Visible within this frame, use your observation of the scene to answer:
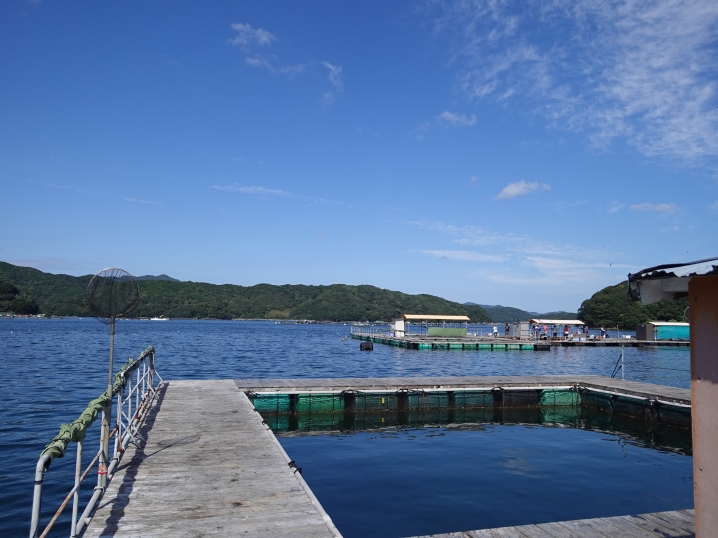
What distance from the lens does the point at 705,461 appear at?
15.2 ft

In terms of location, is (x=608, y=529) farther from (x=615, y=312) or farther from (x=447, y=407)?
(x=615, y=312)

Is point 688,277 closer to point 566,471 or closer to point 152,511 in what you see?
point 152,511

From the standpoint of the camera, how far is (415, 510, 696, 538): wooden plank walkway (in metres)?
6.47

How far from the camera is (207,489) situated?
7.47m

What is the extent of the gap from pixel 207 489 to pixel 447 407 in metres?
14.2

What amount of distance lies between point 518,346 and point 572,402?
36.0 metres

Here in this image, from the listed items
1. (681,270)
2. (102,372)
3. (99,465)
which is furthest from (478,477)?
(102,372)

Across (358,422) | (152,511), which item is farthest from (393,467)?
(152,511)

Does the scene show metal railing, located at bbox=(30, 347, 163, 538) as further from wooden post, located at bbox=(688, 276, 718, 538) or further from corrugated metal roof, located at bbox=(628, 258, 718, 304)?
wooden post, located at bbox=(688, 276, 718, 538)

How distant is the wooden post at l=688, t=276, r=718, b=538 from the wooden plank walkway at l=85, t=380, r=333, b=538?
3747 mm

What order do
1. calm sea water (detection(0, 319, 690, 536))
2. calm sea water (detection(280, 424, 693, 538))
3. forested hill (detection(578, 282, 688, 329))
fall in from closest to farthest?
calm sea water (detection(280, 424, 693, 538))
calm sea water (detection(0, 319, 690, 536))
forested hill (detection(578, 282, 688, 329))

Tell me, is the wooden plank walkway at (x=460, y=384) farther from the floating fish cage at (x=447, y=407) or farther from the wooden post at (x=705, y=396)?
the wooden post at (x=705, y=396)

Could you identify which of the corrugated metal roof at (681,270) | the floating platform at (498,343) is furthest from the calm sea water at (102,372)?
the corrugated metal roof at (681,270)

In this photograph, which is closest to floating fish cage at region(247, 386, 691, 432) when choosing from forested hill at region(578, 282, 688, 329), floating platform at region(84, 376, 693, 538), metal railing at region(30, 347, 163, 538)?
floating platform at region(84, 376, 693, 538)
